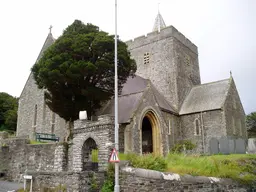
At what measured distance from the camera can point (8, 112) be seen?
4222 cm

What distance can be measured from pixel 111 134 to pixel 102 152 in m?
0.99

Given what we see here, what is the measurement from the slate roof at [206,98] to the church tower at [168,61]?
875 millimetres

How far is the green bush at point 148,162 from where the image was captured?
12141mm

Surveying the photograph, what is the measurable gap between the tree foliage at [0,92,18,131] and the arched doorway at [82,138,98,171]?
28417mm

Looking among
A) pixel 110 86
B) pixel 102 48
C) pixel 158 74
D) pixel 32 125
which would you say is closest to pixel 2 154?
pixel 32 125

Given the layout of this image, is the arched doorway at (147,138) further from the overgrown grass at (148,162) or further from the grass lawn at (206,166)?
the overgrown grass at (148,162)

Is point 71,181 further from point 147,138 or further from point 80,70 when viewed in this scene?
point 147,138

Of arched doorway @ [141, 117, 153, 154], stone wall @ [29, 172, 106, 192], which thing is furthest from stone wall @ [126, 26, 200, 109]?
stone wall @ [29, 172, 106, 192]

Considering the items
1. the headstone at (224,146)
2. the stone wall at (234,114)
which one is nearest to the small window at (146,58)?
the stone wall at (234,114)

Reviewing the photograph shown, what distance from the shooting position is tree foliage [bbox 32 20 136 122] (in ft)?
61.0

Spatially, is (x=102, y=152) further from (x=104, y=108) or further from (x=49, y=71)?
(x=104, y=108)

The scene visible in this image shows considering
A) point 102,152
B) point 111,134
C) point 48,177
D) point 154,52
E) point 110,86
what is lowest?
point 48,177

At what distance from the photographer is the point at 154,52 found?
3328cm

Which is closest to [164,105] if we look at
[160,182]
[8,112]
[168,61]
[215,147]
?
[168,61]
